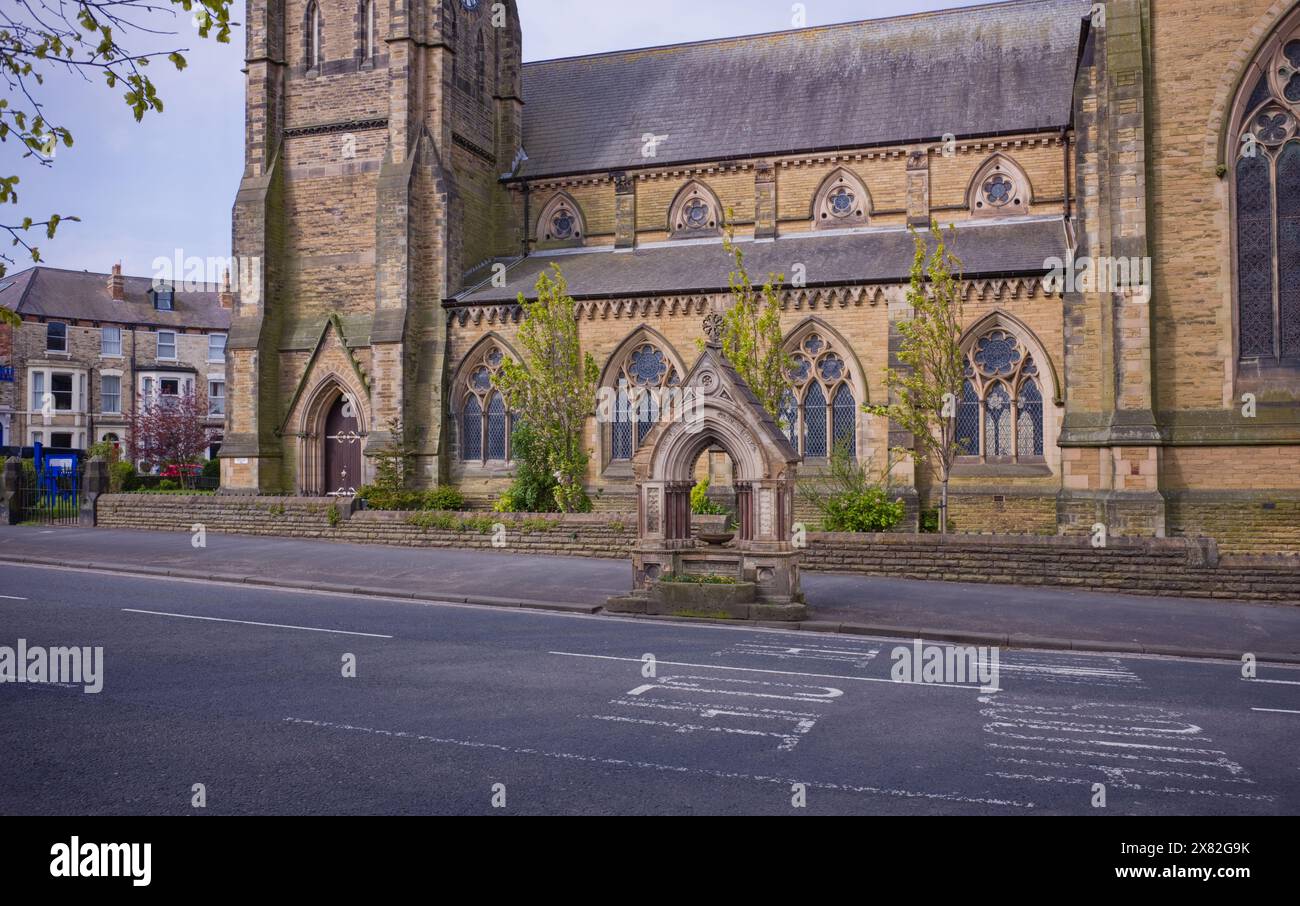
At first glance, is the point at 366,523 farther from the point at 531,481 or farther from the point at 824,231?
the point at 824,231

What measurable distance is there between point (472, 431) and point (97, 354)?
102 ft

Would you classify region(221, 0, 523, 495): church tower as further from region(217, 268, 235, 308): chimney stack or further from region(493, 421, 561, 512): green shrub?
region(217, 268, 235, 308): chimney stack

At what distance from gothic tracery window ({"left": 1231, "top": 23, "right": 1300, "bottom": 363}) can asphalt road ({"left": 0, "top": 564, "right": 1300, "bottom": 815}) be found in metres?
11.2

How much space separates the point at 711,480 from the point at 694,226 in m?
8.86

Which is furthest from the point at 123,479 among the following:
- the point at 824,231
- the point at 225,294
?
the point at 225,294

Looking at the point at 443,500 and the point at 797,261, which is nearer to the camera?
the point at 443,500

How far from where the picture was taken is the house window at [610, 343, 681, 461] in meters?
26.2

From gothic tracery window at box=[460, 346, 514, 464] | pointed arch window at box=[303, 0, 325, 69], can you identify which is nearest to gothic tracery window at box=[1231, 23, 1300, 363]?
gothic tracery window at box=[460, 346, 514, 464]

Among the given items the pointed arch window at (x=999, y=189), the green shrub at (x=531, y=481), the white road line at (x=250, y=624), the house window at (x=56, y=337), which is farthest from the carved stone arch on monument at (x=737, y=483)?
the house window at (x=56, y=337)

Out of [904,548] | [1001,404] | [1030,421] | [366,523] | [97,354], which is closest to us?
[904,548]

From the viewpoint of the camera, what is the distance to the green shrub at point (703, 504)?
21125 millimetres

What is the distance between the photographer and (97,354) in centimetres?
4903

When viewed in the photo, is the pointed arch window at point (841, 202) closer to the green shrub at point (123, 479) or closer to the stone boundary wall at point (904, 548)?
A: the stone boundary wall at point (904, 548)
